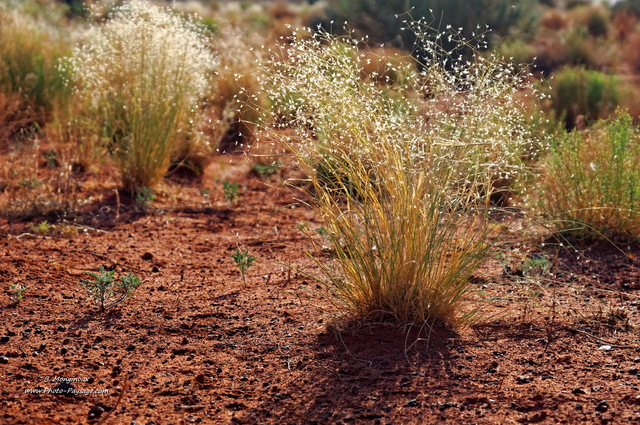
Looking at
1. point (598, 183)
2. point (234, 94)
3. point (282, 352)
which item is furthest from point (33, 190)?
point (598, 183)

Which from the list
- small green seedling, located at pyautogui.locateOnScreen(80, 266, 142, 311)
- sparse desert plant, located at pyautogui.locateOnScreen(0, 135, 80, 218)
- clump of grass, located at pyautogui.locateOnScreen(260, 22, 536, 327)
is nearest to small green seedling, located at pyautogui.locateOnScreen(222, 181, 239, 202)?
sparse desert plant, located at pyautogui.locateOnScreen(0, 135, 80, 218)

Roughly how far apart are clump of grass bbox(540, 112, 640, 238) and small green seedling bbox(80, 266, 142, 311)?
100 inches

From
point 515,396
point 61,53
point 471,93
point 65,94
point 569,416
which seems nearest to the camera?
point 569,416

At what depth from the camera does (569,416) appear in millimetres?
2672

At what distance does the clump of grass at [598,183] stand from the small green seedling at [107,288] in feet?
8.36

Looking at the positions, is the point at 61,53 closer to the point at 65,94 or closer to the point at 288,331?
the point at 65,94

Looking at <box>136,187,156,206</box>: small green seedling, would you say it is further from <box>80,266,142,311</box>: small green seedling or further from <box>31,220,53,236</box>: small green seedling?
<box>80,266,142,311</box>: small green seedling

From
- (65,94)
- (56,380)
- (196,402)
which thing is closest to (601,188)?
(196,402)

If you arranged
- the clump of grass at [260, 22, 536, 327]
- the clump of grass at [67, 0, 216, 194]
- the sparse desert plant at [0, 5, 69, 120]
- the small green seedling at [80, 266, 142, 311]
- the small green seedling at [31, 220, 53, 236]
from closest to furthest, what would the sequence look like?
the clump of grass at [260, 22, 536, 327], the small green seedling at [80, 266, 142, 311], the small green seedling at [31, 220, 53, 236], the clump of grass at [67, 0, 216, 194], the sparse desert plant at [0, 5, 69, 120]

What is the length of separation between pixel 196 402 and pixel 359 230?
110cm

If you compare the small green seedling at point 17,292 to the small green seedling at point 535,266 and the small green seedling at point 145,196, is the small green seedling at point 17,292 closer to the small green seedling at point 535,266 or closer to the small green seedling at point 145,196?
the small green seedling at point 145,196

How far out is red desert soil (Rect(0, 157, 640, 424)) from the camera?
2762 mm

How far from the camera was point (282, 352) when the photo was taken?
3.29 metres

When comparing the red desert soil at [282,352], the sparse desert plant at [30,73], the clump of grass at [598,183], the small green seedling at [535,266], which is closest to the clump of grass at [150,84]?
the red desert soil at [282,352]
